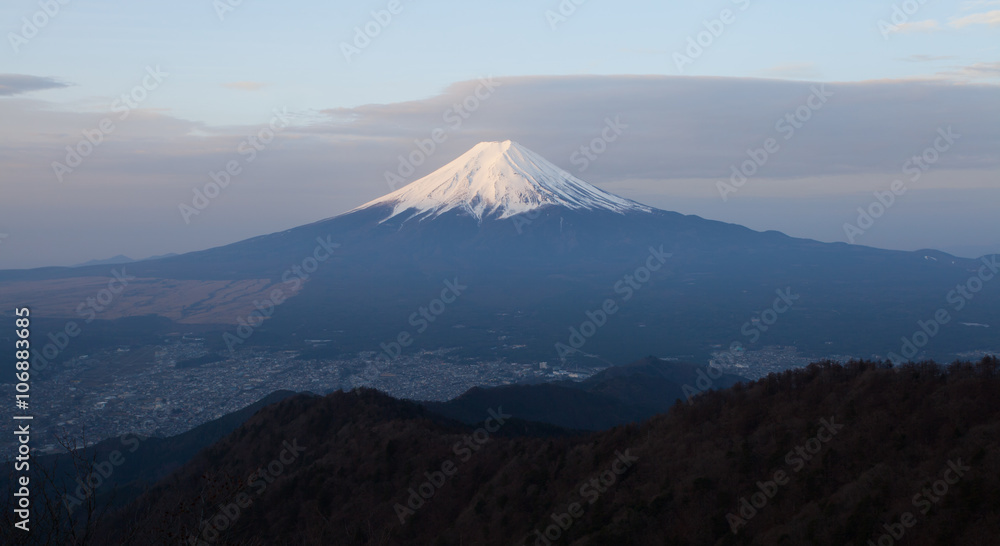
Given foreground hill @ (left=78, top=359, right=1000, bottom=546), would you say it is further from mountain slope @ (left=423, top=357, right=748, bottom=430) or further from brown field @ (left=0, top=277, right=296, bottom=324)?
brown field @ (left=0, top=277, right=296, bottom=324)

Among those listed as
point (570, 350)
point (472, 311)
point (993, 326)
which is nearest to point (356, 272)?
point (472, 311)

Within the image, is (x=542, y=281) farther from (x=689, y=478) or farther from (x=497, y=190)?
(x=689, y=478)

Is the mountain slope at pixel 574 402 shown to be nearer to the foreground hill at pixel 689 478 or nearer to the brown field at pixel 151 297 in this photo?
the foreground hill at pixel 689 478

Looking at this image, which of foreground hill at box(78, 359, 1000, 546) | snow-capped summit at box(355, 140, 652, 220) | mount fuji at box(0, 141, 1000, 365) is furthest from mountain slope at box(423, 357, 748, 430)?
snow-capped summit at box(355, 140, 652, 220)

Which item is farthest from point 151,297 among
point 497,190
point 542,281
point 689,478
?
point 689,478

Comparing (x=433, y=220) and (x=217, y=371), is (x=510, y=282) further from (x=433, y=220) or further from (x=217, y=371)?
(x=217, y=371)

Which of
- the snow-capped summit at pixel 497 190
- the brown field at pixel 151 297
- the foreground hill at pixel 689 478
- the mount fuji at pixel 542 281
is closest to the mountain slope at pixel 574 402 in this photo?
the foreground hill at pixel 689 478
